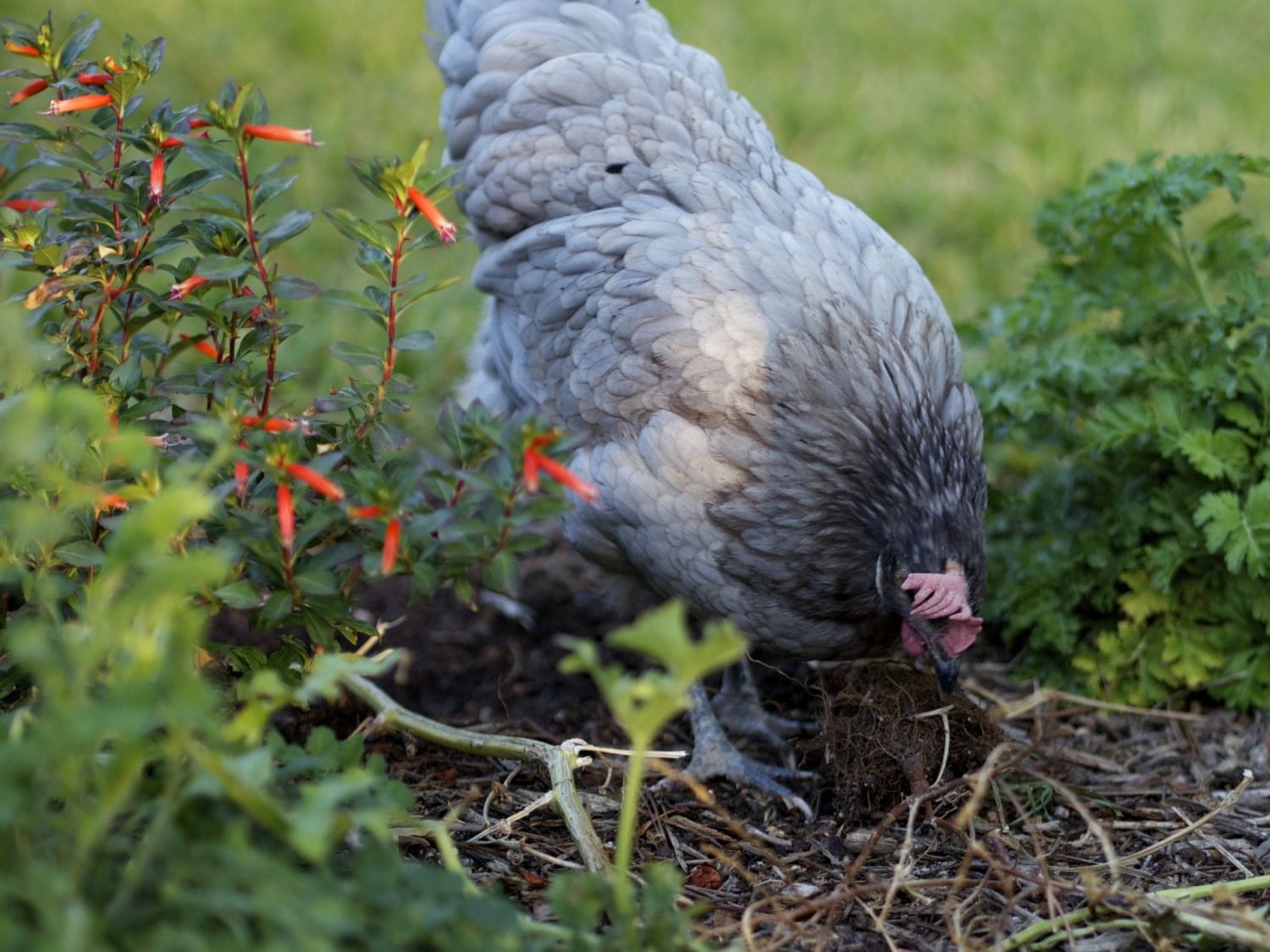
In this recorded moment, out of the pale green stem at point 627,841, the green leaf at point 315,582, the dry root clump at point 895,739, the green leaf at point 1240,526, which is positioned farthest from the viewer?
the green leaf at point 1240,526

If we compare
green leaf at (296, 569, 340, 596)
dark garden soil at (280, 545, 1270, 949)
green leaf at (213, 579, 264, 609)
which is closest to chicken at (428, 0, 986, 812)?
dark garden soil at (280, 545, 1270, 949)

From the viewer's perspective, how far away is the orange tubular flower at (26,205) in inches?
99.0

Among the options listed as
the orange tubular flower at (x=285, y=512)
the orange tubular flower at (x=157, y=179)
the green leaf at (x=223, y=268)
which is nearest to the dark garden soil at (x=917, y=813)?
the orange tubular flower at (x=285, y=512)

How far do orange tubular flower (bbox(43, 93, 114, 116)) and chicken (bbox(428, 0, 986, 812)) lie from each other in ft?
2.41

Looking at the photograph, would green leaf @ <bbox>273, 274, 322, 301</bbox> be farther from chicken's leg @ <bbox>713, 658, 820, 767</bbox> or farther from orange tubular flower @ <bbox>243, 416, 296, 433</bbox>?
chicken's leg @ <bbox>713, 658, 820, 767</bbox>

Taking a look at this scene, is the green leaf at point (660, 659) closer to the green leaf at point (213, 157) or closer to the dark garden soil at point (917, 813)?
the dark garden soil at point (917, 813)

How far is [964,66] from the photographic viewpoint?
6.84 meters

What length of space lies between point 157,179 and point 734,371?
1294 mm

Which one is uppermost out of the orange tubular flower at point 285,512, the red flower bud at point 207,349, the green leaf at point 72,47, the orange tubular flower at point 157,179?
the green leaf at point 72,47

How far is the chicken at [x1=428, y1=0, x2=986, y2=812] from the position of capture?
2840mm

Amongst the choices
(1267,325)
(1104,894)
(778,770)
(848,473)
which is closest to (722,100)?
(848,473)

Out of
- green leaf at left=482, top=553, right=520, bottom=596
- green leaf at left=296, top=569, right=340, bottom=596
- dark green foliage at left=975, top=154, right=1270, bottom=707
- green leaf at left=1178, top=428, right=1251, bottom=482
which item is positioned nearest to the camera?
green leaf at left=482, top=553, right=520, bottom=596

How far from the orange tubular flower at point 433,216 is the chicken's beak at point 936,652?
1.27 m

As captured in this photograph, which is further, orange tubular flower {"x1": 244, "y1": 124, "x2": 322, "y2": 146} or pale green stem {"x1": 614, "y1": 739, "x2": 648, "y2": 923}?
orange tubular flower {"x1": 244, "y1": 124, "x2": 322, "y2": 146}
